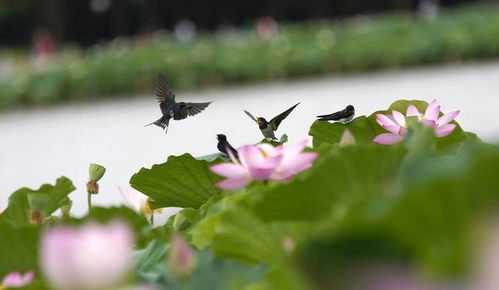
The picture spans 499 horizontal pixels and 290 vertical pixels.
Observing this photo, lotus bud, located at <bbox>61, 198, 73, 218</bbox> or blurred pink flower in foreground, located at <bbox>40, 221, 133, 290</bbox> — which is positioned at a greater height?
blurred pink flower in foreground, located at <bbox>40, 221, 133, 290</bbox>

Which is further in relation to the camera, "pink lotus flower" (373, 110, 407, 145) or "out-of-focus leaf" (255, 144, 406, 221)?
"pink lotus flower" (373, 110, 407, 145)

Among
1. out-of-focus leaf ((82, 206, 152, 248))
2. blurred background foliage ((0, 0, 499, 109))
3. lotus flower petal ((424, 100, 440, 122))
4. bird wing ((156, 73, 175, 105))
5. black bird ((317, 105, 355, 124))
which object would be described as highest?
blurred background foliage ((0, 0, 499, 109))

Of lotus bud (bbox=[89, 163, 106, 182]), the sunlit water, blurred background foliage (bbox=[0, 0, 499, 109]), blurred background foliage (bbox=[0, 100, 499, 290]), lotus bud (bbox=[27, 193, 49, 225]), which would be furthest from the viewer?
blurred background foliage (bbox=[0, 0, 499, 109])

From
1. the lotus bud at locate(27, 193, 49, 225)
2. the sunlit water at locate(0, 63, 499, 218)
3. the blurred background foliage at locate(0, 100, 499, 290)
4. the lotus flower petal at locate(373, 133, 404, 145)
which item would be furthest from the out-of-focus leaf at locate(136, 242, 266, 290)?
the sunlit water at locate(0, 63, 499, 218)

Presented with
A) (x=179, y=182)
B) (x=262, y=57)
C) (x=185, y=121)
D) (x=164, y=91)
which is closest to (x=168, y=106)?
(x=164, y=91)

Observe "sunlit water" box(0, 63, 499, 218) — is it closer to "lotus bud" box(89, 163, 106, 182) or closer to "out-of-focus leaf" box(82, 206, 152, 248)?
"lotus bud" box(89, 163, 106, 182)

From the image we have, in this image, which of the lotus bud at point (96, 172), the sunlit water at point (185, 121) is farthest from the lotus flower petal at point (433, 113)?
the sunlit water at point (185, 121)

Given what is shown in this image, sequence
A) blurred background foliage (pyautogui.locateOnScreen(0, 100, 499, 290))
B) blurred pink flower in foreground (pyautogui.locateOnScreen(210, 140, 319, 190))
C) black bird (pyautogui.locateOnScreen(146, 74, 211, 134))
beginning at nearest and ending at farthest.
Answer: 1. blurred background foliage (pyautogui.locateOnScreen(0, 100, 499, 290))
2. blurred pink flower in foreground (pyautogui.locateOnScreen(210, 140, 319, 190))
3. black bird (pyautogui.locateOnScreen(146, 74, 211, 134))
